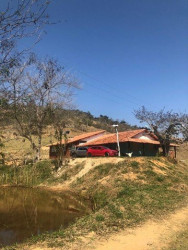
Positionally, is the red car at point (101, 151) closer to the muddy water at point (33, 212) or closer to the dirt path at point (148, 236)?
the muddy water at point (33, 212)

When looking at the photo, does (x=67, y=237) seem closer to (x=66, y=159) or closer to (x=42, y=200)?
(x=42, y=200)

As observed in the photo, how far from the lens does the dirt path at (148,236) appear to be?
7586 millimetres

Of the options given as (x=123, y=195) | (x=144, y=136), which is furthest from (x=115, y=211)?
(x=144, y=136)

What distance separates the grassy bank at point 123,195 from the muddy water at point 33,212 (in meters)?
1.16

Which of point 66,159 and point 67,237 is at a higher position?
point 66,159

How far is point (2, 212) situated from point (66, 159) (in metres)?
13.3

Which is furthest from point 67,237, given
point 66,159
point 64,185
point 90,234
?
point 66,159

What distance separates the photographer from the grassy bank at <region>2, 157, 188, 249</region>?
8.62 m

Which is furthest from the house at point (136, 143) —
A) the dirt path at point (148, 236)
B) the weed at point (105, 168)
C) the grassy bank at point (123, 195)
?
the dirt path at point (148, 236)

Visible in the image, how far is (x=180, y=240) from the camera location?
813cm

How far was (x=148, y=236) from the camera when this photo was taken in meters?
8.48

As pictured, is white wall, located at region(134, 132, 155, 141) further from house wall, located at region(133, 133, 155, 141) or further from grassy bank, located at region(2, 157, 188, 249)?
grassy bank, located at region(2, 157, 188, 249)

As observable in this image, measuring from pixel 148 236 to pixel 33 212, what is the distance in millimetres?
6354

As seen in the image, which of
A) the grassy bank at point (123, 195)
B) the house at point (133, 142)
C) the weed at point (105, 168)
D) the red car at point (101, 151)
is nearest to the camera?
the grassy bank at point (123, 195)
